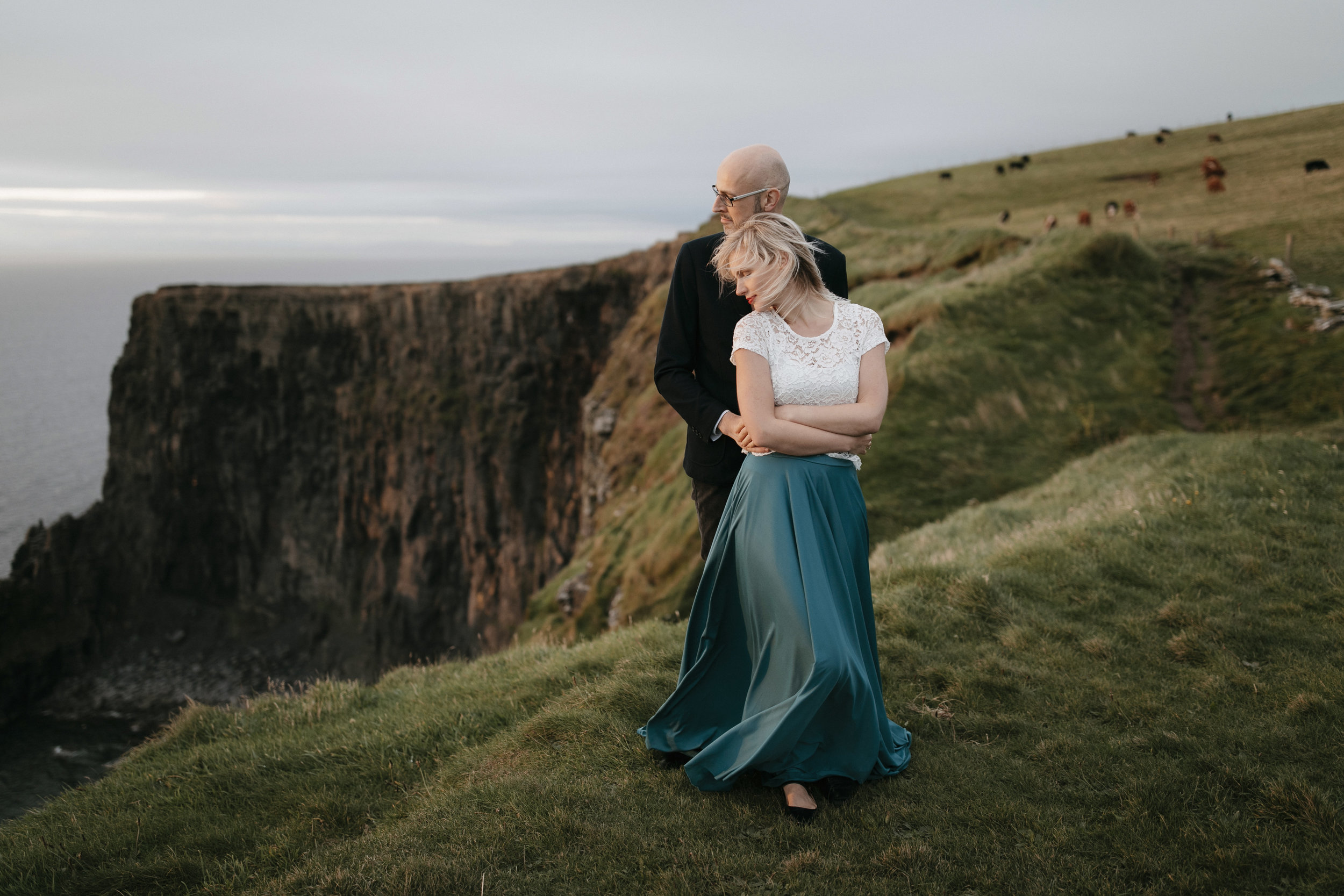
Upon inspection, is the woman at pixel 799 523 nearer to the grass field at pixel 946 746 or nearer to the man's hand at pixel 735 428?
the man's hand at pixel 735 428

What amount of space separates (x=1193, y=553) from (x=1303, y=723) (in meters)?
3.04

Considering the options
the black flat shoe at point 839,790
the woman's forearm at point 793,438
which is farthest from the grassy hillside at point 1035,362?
the woman's forearm at point 793,438

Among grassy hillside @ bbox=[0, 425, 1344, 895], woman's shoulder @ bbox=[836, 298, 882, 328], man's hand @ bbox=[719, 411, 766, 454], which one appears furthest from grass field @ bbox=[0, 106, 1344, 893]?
woman's shoulder @ bbox=[836, 298, 882, 328]

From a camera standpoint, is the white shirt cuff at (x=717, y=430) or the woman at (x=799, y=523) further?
the white shirt cuff at (x=717, y=430)

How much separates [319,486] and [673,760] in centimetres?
5700

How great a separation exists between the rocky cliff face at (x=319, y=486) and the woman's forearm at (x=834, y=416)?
4048 cm

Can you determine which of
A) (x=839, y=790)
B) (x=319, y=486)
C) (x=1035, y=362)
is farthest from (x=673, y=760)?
(x=319, y=486)

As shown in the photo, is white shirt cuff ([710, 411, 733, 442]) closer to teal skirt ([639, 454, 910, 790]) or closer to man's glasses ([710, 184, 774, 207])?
teal skirt ([639, 454, 910, 790])

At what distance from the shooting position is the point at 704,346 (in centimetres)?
481

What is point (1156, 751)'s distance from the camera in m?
4.63

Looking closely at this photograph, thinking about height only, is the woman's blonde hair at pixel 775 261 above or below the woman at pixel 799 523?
above

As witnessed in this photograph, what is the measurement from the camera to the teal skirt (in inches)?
156

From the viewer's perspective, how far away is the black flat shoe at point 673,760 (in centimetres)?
463

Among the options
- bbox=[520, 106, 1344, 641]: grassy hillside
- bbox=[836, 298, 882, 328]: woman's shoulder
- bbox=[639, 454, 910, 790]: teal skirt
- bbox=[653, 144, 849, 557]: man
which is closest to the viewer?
bbox=[639, 454, 910, 790]: teal skirt
